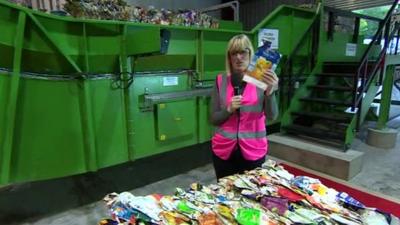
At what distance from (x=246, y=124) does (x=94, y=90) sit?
1.54 m

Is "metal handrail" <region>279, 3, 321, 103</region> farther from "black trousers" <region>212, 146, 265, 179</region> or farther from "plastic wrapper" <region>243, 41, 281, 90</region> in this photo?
"plastic wrapper" <region>243, 41, 281, 90</region>

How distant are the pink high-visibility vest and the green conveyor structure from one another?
2.53 ft

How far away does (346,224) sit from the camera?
0.94m

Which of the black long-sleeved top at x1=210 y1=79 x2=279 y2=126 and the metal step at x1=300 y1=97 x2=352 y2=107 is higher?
the black long-sleeved top at x1=210 y1=79 x2=279 y2=126

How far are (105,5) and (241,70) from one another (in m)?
1.72

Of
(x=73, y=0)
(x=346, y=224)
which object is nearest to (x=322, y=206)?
(x=346, y=224)

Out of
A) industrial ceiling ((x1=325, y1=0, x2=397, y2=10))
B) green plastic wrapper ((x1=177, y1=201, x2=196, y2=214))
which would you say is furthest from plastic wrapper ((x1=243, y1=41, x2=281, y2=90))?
industrial ceiling ((x1=325, y1=0, x2=397, y2=10))

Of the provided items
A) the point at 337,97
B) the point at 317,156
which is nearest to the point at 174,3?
the point at 337,97

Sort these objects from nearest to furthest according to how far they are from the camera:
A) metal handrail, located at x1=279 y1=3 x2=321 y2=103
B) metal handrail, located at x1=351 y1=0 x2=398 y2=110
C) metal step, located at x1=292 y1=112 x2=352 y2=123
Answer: metal handrail, located at x1=351 y1=0 x2=398 y2=110, metal step, located at x1=292 y1=112 x2=352 y2=123, metal handrail, located at x1=279 y1=3 x2=321 y2=103

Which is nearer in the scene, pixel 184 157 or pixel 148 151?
pixel 148 151

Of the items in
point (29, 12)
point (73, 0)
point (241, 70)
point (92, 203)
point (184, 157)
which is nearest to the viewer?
point (241, 70)

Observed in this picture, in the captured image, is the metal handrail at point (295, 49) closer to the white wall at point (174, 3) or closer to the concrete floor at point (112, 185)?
the concrete floor at point (112, 185)

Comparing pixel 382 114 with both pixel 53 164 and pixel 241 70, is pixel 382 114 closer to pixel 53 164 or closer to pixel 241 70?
pixel 241 70

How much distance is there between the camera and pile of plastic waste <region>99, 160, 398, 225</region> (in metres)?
0.95
